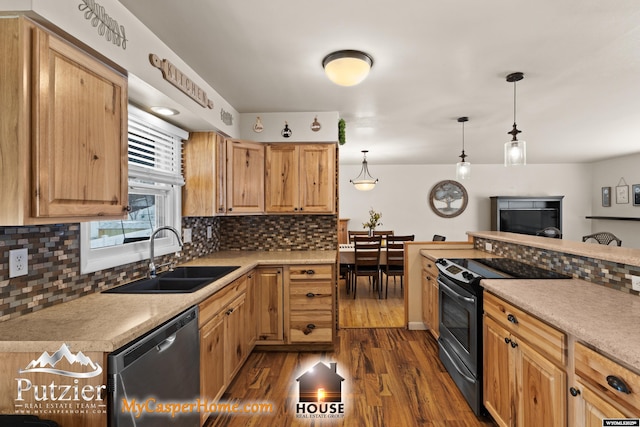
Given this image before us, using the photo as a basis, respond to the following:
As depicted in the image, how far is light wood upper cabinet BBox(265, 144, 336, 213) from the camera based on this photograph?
3426 millimetres

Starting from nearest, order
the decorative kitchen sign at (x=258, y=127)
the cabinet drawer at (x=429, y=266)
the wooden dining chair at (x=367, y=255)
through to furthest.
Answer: the cabinet drawer at (x=429, y=266)
the decorative kitchen sign at (x=258, y=127)
the wooden dining chair at (x=367, y=255)

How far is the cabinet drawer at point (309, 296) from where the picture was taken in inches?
119

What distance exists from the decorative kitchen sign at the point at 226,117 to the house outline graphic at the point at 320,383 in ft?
7.88

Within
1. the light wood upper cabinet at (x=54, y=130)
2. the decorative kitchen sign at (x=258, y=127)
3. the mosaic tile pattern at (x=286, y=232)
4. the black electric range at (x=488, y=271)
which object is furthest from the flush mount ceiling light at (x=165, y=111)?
the black electric range at (x=488, y=271)

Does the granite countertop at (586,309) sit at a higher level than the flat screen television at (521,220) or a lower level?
lower

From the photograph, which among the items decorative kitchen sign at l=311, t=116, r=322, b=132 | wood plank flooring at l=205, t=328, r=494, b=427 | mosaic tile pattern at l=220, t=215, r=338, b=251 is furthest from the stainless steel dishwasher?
decorative kitchen sign at l=311, t=116, r=322, b=132

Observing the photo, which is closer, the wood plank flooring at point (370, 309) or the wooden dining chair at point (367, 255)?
the wood plank flooring at point (370, 309)

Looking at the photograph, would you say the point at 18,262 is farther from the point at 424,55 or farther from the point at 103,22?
the point at 424,55

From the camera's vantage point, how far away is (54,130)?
1.22m

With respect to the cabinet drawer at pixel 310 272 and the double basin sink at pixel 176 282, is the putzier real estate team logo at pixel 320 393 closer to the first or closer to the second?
the cabinet drawer at pixel 310 272

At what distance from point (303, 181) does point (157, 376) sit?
7.68 feet

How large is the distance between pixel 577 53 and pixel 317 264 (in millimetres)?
2528

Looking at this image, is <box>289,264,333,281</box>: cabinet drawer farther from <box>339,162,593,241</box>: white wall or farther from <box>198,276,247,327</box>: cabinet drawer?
<box>339,162,593,241</box>: white wall

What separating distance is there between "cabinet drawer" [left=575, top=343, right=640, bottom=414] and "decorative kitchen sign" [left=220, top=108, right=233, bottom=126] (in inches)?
118
